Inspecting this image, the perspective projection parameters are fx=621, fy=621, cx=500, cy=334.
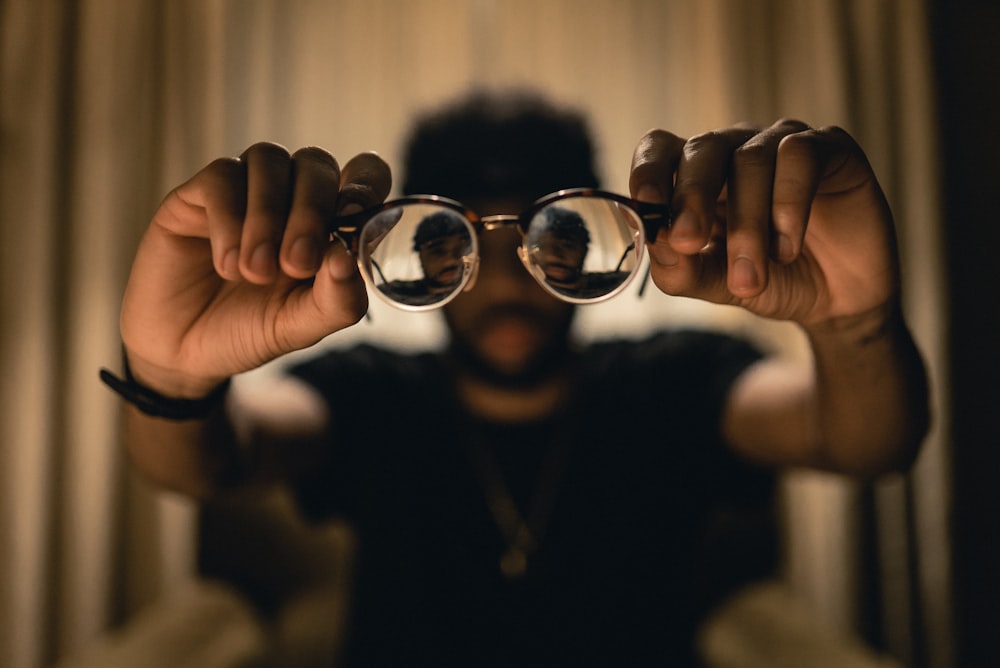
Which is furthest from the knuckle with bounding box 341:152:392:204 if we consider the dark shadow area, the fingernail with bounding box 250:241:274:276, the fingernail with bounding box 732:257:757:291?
the dark shadow area

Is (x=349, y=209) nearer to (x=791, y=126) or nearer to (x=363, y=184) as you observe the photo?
(x=363, y=184)

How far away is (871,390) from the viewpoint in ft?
2.63

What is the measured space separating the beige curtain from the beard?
636mm

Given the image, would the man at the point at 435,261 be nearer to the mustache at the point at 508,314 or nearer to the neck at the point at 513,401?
the mustache at the point at 508,314

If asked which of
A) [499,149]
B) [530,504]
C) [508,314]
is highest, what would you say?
[499,149]

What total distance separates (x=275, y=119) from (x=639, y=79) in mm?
1228

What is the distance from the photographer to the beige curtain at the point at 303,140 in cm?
184

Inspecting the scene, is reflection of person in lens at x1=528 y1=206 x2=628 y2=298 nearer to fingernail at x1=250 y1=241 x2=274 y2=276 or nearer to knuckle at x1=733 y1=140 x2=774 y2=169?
knuckle at x1=733 y1=140 x2=774 y2=169

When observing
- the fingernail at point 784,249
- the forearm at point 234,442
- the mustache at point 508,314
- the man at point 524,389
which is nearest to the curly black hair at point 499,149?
the man at point 524,389

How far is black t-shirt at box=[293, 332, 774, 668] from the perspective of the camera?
49.4 inches

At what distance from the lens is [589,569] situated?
129cm

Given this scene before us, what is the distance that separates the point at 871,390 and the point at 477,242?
55cm

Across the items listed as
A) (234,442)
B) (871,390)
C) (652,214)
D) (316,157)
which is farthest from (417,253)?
(871,390)

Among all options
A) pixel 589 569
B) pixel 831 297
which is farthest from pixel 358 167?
pixel 589 569
